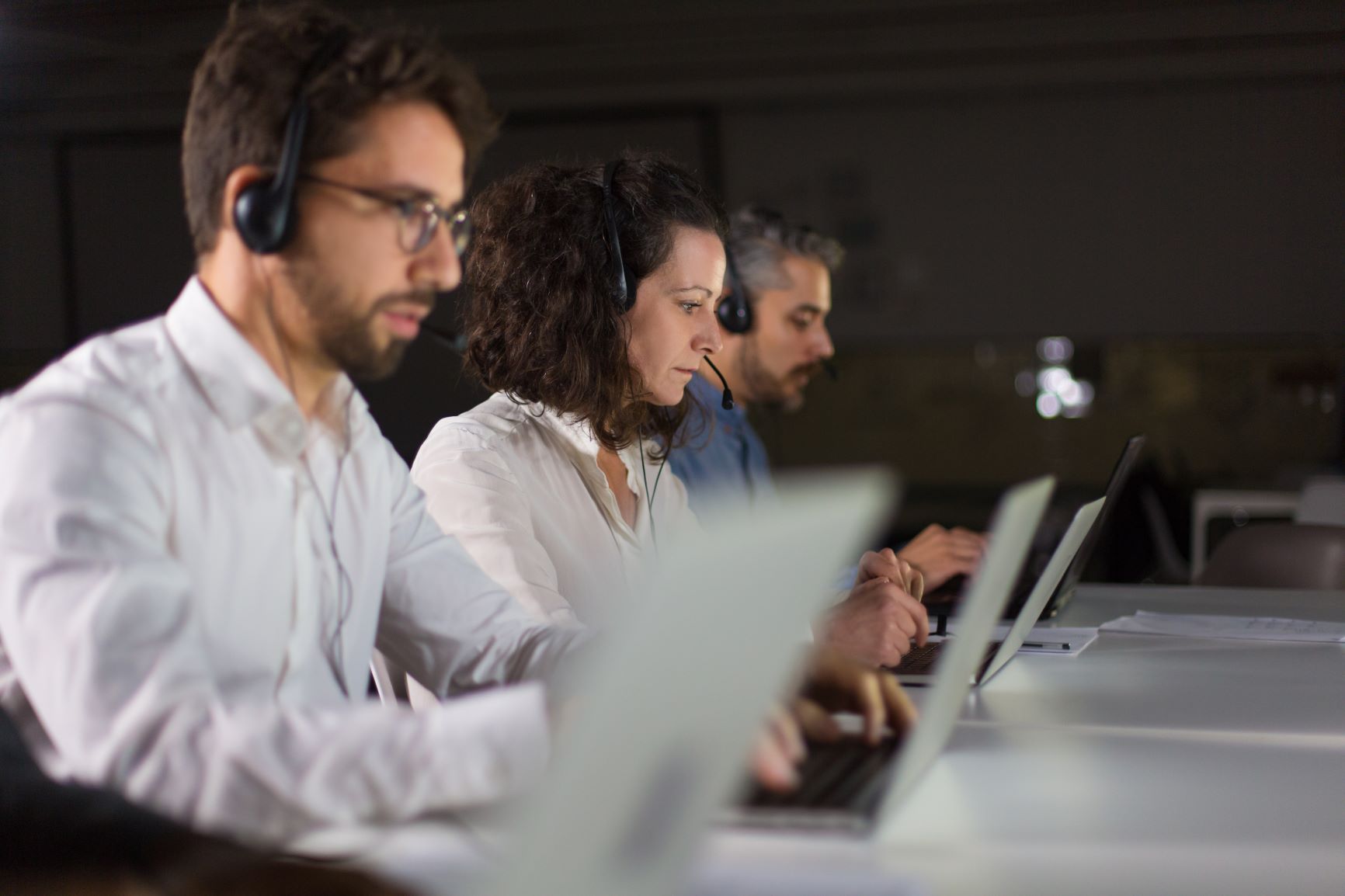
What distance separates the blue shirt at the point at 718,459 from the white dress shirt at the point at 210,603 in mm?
1112

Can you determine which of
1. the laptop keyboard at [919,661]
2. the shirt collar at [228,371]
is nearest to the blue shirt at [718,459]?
the laptop keyboard at [919,661]

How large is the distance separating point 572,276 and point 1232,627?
114 cm

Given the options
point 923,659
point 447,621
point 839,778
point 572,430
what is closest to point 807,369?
point 572,430

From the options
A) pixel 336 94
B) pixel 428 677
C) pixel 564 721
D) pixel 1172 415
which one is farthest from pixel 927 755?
pixel 1172 415

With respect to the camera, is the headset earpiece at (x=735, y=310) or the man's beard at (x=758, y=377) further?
the man's beard at (x=758, y=377)

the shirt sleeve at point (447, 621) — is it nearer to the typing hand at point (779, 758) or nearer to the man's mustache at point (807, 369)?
the typing hand at point (779, 758)

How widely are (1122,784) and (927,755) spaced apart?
173mm

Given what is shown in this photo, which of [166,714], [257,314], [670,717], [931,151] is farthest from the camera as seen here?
[931,151]

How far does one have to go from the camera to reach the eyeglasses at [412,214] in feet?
3.22

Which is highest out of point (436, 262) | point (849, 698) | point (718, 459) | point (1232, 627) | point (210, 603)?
point (436, 262)

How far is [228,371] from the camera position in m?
0.99

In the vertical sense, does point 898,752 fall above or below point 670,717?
below

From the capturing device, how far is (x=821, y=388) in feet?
24.7

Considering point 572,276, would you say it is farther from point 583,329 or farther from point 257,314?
point 257,314
